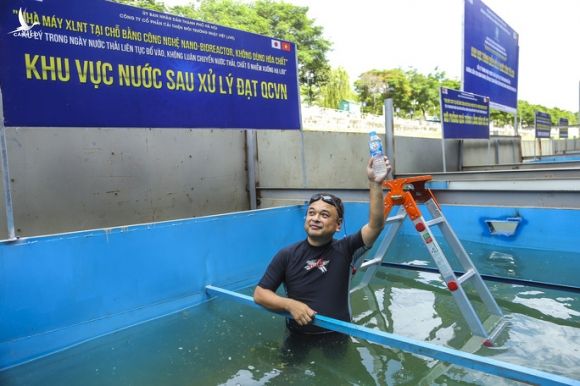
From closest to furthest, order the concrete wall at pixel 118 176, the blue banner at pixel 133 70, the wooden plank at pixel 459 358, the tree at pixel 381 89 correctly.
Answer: the wooden plank at pixel 459 358 → the blue banner at pixel 133 70 → the concrete wall at pixel 118 176 → the tree at pixel 381 89

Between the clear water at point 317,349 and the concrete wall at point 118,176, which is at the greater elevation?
the concrete wall at point 118,176

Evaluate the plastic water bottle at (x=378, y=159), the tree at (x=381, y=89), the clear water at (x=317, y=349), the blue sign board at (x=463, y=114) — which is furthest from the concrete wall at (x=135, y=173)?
the tree at (x=381, y=89)

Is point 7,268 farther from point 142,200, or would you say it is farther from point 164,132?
point 164,132

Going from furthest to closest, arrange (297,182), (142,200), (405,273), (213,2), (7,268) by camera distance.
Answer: (213,2) → (297,182) → (142,200) → (405,273) → (7,268)

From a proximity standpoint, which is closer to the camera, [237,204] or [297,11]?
[237,204]

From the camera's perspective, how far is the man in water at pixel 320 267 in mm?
2465

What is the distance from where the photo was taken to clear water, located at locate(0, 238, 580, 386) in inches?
98.0

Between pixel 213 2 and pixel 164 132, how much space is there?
25.1 m

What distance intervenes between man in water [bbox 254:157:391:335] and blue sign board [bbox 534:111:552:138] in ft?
54.8

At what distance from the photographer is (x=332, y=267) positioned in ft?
8.16

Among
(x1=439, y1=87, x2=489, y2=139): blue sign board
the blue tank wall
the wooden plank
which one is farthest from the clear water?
(x1=439, y1=87, x2=489, y2=139): blue sign board

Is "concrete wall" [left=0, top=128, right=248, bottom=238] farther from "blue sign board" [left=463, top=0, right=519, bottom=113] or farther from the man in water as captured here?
"blue sign board" [left=463, top=0, right=519, bottom=113]

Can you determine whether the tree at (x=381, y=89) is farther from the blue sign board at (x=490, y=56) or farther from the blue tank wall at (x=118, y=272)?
the blue tank wall at (x=118, y=272)

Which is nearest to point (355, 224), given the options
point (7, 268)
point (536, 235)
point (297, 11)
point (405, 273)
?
point (405, 273)
